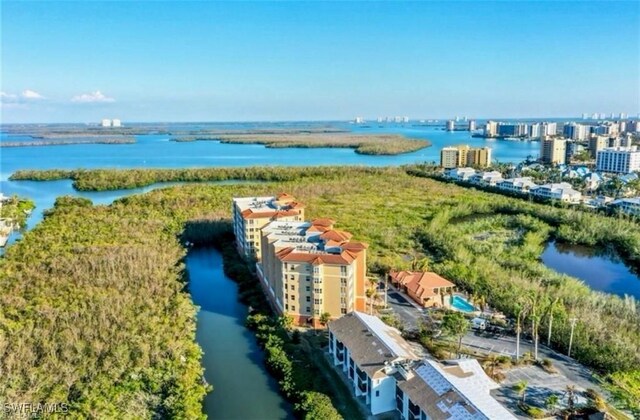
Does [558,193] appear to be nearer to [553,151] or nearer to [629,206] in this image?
[629,206]

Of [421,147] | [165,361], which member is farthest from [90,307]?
[421,147]

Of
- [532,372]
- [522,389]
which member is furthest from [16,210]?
[522,389]

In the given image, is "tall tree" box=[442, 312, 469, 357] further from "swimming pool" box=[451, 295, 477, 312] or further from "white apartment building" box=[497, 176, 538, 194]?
"white apartment building" box=[497, 176, 538, 194]

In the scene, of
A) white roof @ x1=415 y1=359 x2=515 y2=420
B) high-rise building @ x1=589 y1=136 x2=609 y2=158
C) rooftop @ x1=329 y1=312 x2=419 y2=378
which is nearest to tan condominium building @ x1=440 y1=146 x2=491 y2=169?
high-rise building @ x1=589 y1=136 x2=609 y2=158

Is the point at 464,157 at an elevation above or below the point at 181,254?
above

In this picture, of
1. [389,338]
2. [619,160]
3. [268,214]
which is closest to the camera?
[389,338]

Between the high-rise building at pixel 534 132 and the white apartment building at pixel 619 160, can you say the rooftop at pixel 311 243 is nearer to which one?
the white apartment building at pixel 619 160

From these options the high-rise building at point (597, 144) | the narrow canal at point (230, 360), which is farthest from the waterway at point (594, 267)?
the high-rise building at point (597, 144)
